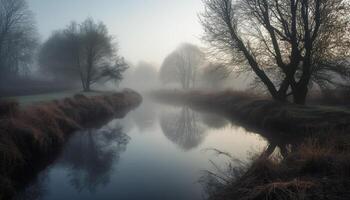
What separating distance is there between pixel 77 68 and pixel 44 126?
31.3 meters

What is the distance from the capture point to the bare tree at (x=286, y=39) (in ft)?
59.6

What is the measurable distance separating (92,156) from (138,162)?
2445mm

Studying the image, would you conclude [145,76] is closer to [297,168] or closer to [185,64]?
[185,64]

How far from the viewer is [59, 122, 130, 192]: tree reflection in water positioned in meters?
10.4

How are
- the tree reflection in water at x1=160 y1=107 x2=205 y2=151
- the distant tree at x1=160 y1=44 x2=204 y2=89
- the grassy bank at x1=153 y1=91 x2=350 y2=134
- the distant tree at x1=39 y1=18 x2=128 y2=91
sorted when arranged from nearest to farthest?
the grassy bank at x1=153 y1=91 x2=350 y2=134
the tree reflection in water at x1=160 y1=107 x2=205 y2=151
the distant tree at x1=39 y1=18 x2=128 y2=91
the distant tree at x1=160 y1=44 x2=204 y2=89

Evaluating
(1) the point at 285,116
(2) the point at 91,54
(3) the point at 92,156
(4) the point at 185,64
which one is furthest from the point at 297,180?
(4) the point at 185,64

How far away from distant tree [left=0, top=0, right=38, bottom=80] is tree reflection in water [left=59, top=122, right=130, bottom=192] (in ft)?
115

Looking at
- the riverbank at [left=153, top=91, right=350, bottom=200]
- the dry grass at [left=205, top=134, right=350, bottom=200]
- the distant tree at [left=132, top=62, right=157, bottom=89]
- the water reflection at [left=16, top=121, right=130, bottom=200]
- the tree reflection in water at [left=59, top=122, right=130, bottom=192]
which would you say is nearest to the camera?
the dry grass at [left=205, top=134, right=350, bottom=200]

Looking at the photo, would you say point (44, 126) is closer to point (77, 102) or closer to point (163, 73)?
point (77, 102)

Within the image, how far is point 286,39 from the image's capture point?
63.9 ft

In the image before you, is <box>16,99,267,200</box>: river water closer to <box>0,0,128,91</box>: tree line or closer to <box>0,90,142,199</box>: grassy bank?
<box>0,90,142,199</box>: grassy bank

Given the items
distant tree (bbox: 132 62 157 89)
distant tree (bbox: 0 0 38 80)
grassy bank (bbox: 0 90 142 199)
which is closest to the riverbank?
grassy bank (bbox: 0 90 142 199)

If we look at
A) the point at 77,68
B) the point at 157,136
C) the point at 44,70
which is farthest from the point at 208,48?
the point at 44,70

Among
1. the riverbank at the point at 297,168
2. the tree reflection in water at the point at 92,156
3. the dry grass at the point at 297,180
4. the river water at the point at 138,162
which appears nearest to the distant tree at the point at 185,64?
the river water at the point at 138,162
